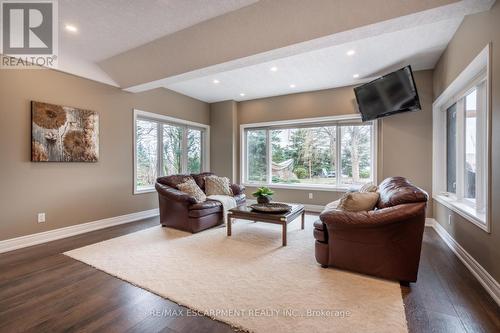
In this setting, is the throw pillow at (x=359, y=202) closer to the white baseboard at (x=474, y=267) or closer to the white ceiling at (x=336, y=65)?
the white baseboard at (x=474, y=267)

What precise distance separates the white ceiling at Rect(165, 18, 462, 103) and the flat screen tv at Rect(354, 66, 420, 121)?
30 centimetres

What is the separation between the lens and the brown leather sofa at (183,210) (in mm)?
3832

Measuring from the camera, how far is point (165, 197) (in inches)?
162

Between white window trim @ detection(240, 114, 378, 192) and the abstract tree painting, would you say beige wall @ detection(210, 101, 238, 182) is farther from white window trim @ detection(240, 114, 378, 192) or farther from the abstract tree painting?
the abstract tree painting

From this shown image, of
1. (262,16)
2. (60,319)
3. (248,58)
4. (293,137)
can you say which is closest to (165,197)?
(60,319)

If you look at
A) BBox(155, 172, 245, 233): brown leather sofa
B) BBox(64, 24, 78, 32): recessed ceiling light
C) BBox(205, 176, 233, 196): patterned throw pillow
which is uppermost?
BBox(64, 24, 78, 32): recessed ceiling light

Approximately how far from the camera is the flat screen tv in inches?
151

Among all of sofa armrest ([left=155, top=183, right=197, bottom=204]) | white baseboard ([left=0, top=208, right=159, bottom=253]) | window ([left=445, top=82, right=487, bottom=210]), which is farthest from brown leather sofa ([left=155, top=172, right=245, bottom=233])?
window ([left=445, top=82, right=487, bottom=210])

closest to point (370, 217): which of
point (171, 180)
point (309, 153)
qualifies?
point (171, 180)

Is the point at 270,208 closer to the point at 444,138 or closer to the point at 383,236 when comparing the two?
the point at 383,236

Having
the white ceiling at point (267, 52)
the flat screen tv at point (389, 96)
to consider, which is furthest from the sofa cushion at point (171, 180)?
the flat screen tv at point (389, 96)

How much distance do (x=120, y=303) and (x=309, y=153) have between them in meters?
4.88

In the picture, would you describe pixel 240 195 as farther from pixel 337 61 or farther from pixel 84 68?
pixel 84 68

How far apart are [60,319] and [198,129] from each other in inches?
206
